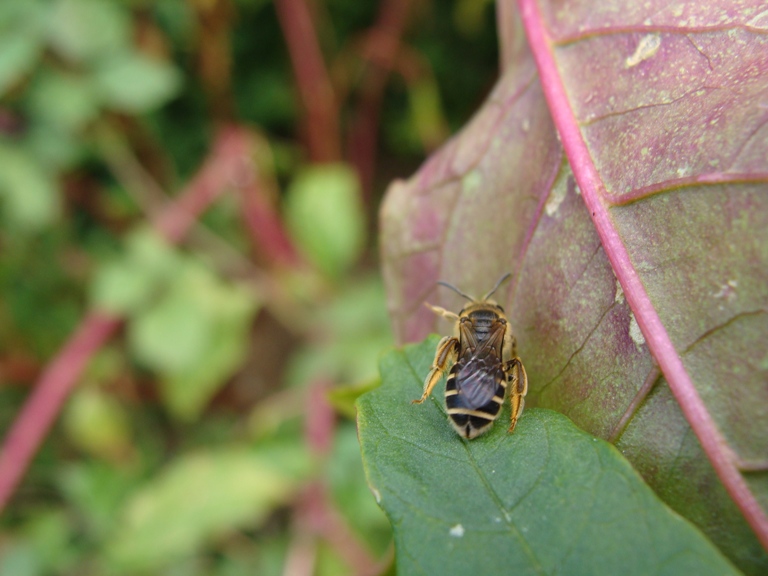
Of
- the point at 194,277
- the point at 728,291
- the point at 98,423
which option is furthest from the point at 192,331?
the point at 728,291

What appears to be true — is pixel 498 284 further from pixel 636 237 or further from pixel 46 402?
pixel 46 402

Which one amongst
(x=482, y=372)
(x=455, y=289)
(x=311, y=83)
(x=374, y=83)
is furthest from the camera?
(x=374, y=83)

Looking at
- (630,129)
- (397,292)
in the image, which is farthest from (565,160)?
(397,292)

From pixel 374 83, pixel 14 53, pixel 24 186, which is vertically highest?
pixel 14 53

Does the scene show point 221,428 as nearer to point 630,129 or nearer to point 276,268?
point 276,268

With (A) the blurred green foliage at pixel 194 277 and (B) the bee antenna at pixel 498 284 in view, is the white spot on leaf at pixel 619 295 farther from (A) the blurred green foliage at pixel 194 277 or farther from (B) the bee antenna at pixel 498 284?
(A) the blurred green foliage at pixel 194 277

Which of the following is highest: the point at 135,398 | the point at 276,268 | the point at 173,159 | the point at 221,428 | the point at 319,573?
the point at 173,159

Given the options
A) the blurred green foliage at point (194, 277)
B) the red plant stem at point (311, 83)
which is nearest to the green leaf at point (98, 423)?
the blurred green foliage at point (194, 277)
